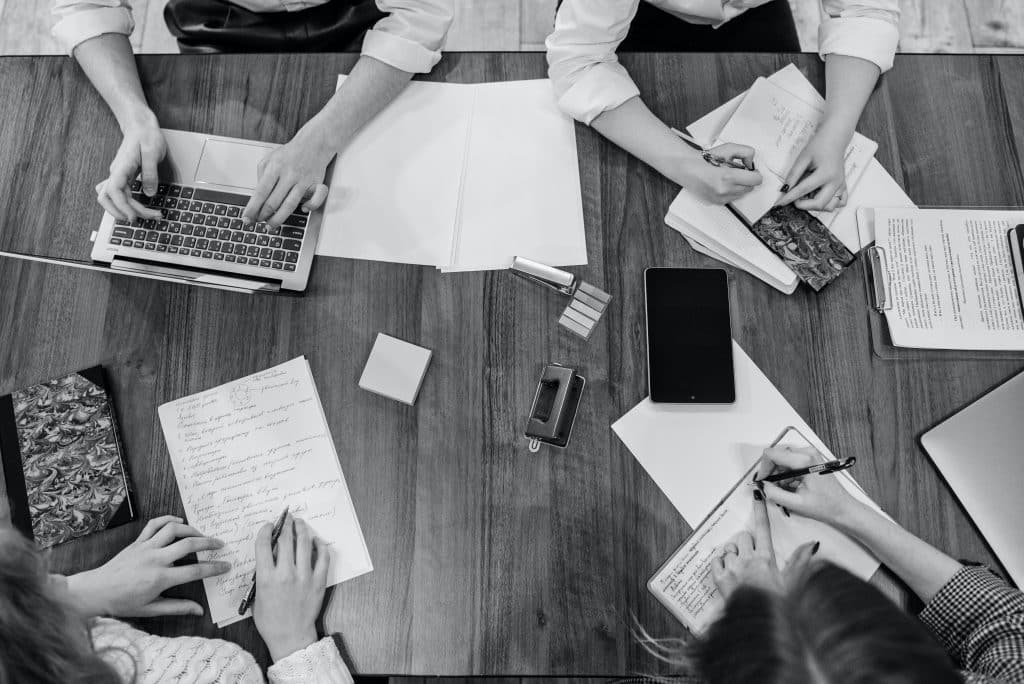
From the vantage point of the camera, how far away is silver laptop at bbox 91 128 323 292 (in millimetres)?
995

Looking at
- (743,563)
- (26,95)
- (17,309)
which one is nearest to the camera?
(743,563)

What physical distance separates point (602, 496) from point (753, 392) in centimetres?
26

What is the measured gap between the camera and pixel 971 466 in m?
0.88

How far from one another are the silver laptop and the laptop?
94cm

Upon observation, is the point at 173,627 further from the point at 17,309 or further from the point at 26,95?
the point at 26,95

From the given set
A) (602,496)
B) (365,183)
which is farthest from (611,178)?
(602,496)

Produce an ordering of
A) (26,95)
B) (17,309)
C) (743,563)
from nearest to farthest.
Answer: (743,563) → (17,309) → (26,95)

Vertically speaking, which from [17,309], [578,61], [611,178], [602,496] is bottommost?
[602,496]

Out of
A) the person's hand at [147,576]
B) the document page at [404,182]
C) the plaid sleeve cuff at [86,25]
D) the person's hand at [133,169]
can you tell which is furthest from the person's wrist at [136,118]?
the person's hand at [147,576]

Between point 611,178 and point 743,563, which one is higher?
point 611,178

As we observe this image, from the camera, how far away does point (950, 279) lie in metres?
0.98

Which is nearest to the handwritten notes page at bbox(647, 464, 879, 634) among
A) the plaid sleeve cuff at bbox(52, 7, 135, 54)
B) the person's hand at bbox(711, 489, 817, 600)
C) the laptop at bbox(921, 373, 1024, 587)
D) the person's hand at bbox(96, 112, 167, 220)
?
the person's hand at bbox(711, 489, 817, 600)

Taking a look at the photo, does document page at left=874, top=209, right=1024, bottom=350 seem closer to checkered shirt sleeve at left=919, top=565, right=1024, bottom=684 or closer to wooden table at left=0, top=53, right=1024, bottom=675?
wooden table at left=0, top=53, right=1024, bottom=675

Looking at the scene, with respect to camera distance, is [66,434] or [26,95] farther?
[26,95]
